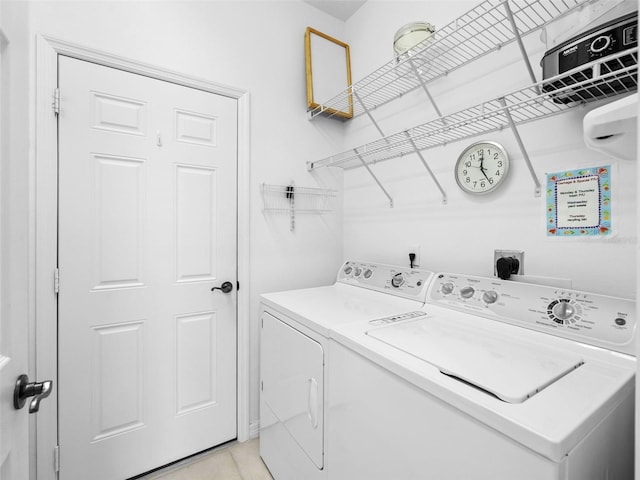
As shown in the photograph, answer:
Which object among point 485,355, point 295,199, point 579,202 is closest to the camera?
point 485,355

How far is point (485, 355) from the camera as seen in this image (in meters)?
0.94

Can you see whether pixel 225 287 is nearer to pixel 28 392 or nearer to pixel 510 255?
pixel 28 392

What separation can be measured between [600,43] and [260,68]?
179 centimetres

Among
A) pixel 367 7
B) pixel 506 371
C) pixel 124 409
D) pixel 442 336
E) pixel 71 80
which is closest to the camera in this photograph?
pixel 506 371

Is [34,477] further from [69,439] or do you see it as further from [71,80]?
[71,80]

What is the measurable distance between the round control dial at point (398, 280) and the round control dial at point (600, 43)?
1.17m

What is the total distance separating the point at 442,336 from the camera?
1.11 metres

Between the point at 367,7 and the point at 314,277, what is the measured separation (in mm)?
2025

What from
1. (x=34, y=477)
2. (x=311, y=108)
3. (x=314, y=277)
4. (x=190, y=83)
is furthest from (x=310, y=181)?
(x=34, y=477)

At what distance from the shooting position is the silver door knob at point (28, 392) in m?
0.67

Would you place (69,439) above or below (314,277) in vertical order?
below

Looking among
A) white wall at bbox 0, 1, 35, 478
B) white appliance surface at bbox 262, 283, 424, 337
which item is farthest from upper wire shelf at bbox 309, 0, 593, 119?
white wall at bbox 0, 1, 35, 478

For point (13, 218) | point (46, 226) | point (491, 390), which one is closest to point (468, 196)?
point (491, 390)

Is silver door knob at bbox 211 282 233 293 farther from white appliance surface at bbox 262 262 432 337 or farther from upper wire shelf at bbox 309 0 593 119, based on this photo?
upper wire shelf at bbox 309 0 593 119
